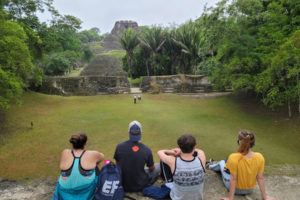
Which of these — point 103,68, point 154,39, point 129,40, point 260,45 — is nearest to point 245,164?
point 260,45

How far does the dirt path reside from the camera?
111 inches

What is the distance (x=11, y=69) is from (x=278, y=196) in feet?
33.7

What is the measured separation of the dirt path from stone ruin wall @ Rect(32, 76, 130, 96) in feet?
45.3

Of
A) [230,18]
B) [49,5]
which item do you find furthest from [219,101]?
[49,5]

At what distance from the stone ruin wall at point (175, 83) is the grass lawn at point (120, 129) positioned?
5.24 metres

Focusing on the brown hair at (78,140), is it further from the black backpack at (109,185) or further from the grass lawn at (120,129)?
the grass lawn at (120,129)

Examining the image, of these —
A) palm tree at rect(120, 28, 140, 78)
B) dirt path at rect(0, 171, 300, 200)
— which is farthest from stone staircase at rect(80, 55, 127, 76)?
dirt path at rect(0, 171, 300, 200)

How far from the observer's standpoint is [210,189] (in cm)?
299

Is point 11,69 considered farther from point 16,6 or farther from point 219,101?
point 219,101

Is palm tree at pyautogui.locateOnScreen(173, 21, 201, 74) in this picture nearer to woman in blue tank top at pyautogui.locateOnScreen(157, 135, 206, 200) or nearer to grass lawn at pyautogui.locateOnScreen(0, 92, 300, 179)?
grass lawn at pyautogui.locateOnScreen(0, 92, 300, 179)

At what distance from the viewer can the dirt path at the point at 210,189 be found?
2.83 metres

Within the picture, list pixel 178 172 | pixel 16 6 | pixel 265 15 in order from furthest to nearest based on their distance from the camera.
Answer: pixel 16 6 → pixel 265 15 → pixel 178 172

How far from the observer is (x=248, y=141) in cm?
242

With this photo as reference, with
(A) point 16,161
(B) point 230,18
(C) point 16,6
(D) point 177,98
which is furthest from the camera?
(D) point 177,98
